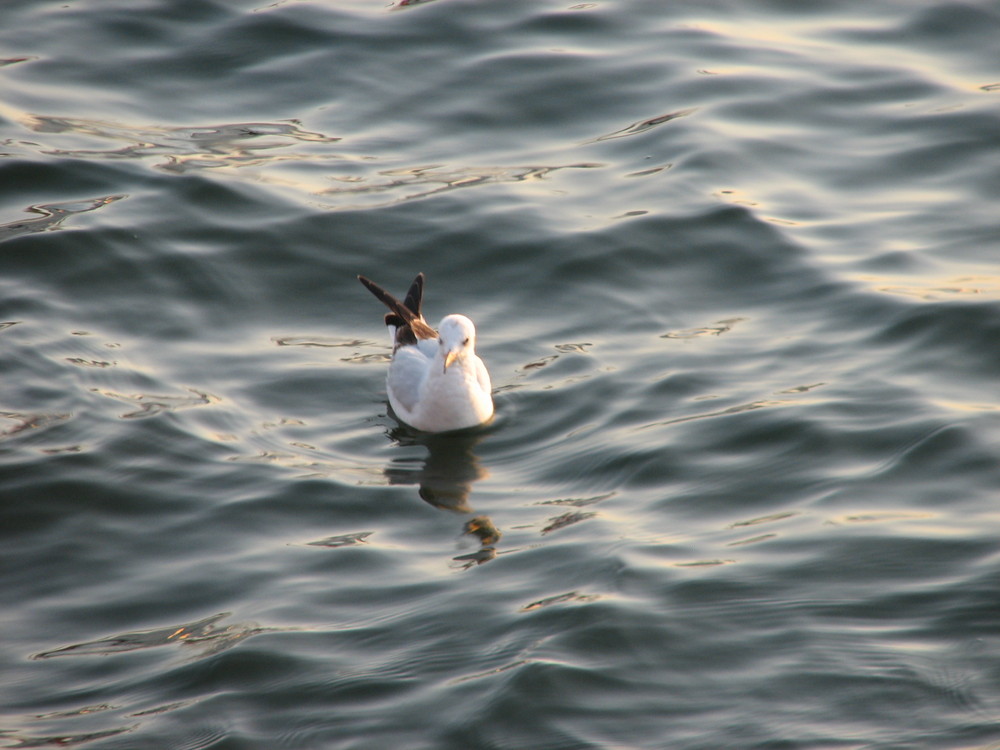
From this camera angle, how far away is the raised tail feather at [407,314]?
31.7 feet

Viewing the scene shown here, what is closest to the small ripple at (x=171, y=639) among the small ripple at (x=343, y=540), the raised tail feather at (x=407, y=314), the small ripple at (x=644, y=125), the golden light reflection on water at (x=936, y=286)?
the small ripple at (x=343, y=540)

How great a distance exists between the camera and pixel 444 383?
28.6 feet

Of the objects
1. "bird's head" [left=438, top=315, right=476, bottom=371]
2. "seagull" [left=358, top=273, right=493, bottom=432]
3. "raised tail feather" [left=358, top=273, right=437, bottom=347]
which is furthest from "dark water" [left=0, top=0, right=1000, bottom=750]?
"bird's head" [left=438, top=315, right=476, bottom=371]

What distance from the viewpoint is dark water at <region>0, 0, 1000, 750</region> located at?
238 inches

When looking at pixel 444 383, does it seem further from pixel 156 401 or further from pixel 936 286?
pixel 936 286

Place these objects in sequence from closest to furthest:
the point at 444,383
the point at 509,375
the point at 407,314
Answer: the point at 444,383
the point at 509,375
the point at 407,314

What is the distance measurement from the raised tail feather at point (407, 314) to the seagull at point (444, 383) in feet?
0.56

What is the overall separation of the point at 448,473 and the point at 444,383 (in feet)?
2.19

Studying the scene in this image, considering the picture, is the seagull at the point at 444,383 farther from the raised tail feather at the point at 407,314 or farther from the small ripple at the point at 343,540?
the small ripple at the point at 343,540

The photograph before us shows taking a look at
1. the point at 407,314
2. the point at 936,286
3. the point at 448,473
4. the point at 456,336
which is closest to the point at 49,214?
the point at 407,314

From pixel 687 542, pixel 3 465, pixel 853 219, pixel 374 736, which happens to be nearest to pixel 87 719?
pixel 374 736

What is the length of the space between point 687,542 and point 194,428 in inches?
136

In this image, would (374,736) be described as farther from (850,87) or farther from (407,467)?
(850,87)

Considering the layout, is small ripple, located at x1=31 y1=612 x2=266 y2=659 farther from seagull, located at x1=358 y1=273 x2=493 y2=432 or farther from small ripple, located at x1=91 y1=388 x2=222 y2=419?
seagull, located at x1=358 y1=273 x2=493 y2=432
